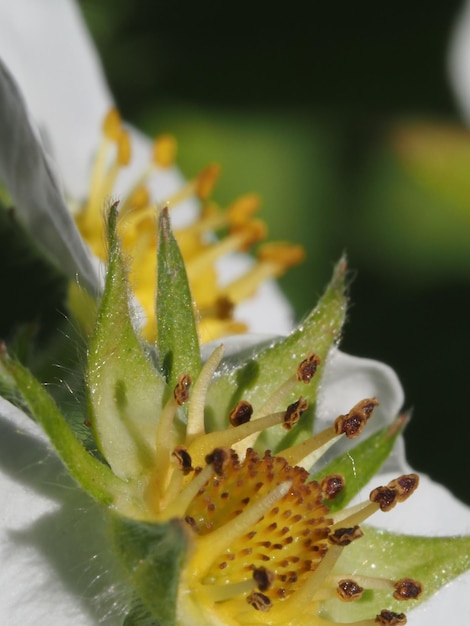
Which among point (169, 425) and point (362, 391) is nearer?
point (169, 425)

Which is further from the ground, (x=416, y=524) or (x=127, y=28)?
(x=127, y=28)

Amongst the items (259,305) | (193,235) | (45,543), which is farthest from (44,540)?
(259,305)

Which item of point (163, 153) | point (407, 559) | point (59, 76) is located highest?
point (59, 76)

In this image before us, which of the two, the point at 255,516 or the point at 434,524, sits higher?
the point at 255,516

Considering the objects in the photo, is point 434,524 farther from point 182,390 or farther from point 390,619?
point 182,390

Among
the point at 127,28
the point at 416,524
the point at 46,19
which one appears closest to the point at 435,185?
the point at 127,28

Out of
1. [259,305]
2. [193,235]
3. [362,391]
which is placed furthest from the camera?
[259,305]

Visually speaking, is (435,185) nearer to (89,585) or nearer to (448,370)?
(448,370)
